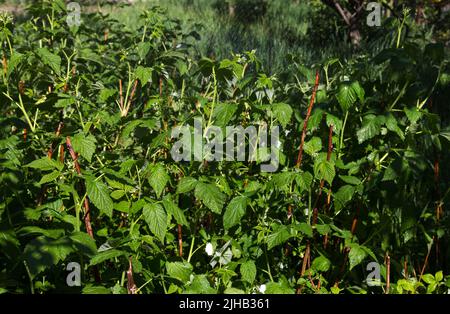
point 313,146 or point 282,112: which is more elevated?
point 282,112

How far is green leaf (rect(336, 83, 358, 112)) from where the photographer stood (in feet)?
6.75

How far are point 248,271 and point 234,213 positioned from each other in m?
0.20

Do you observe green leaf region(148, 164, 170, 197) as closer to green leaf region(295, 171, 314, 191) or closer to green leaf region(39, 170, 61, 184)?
green leaf region(39, 170, 61, 184)

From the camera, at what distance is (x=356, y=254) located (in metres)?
2.00

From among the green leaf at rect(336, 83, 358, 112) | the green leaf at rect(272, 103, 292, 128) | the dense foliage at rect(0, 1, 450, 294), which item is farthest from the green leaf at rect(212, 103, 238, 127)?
the green leaf at rect(336, 83, 358, 112)

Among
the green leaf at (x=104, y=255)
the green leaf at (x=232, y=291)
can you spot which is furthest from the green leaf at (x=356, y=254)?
the green leaf at (x=104, y=255)

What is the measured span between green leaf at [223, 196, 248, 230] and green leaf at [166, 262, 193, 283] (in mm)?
187

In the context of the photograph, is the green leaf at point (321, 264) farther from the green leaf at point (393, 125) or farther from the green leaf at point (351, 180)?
the green leaf at point (393, 125)

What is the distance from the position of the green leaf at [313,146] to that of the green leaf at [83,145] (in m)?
0.76

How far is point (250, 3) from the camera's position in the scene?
348 inches

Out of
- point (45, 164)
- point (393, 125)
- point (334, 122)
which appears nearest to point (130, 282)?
point (45, 164)

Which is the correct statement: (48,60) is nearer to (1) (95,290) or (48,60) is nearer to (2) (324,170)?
(1) (95,290)

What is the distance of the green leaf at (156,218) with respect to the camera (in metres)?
1.81

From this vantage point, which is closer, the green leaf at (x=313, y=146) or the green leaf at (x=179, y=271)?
the green leaf at (x=179, y=271)
